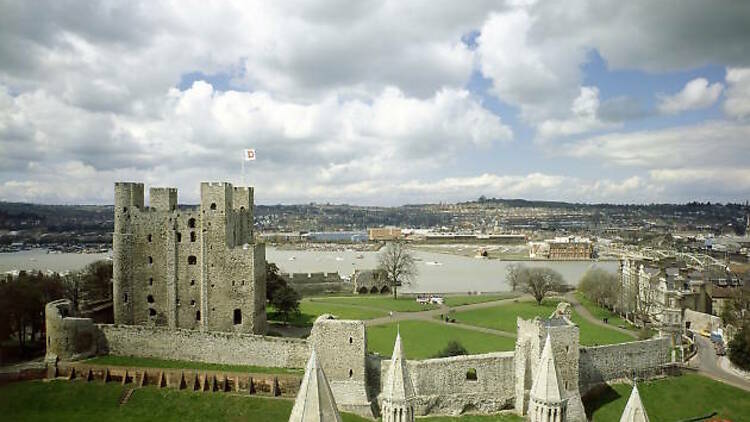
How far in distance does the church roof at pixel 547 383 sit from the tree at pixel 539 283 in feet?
97.0

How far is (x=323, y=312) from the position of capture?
3378 centimetres

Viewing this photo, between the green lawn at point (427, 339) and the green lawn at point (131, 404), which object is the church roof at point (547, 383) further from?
the green lawn at point (427, 339)

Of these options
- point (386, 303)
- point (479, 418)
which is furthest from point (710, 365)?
point (386, 303)

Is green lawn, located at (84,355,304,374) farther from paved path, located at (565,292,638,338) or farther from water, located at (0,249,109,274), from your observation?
paved path, located at (565,292,638,338)

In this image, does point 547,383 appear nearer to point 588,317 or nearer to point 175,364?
point 175,364

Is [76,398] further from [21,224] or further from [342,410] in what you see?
[21,224]

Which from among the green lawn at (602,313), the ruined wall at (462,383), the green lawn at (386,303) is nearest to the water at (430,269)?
the green lawn at (602,313)

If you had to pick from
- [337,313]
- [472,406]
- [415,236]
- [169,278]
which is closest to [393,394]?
[472,406]

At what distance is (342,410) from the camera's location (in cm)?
1939

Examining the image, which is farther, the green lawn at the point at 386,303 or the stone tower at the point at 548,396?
the green lawn at the point at 386,303

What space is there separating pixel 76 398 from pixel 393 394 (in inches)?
546

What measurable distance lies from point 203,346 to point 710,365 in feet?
85.7

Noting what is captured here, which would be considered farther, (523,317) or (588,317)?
(588,317)

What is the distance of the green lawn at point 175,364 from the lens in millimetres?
20844
